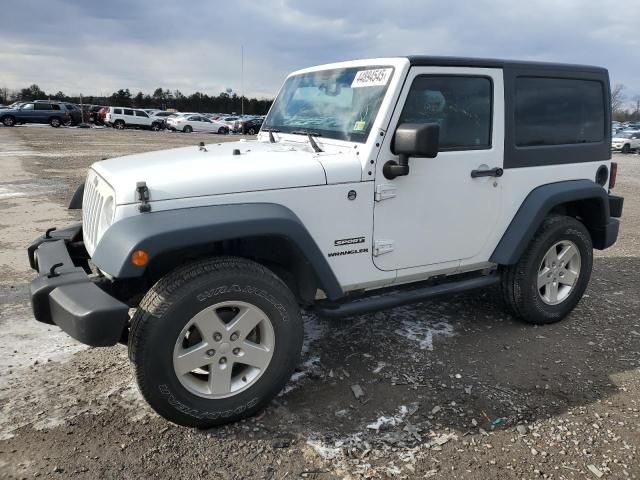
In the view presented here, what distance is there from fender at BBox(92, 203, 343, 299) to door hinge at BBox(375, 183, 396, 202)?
577 mm

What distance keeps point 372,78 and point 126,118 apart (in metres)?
38.2

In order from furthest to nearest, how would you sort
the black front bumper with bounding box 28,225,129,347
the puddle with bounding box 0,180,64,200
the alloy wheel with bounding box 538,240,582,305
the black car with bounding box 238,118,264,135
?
the black car with bounding box 238,118,264,135, the puddle with bounding box 0,180,64,200, the alloy wheel with bounding box 538,240,582,305, the black front bumper with bounding box 28,225,129,347

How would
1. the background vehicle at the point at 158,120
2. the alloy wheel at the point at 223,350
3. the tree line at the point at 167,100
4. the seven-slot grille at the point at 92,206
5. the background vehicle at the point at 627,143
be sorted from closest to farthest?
the alloy wheel at the point at 223,350 → the seven-slot grille at the point at 92,206 → the background vehicle at the point at 627,143 → the background vehicle at the point at 158,120 → the tree line at the point at 167,100

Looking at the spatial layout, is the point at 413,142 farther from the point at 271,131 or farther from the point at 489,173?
the point at 271,131

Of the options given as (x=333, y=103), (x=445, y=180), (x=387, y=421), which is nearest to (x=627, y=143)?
(x=445, y=180)

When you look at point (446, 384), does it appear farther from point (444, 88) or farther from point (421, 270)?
point (444, 88)

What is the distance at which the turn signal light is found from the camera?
2.51m

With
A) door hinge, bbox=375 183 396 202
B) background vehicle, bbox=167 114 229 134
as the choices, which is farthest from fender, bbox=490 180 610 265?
background vehicle, bbox=167 114 229 134

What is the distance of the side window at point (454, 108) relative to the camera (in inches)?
133

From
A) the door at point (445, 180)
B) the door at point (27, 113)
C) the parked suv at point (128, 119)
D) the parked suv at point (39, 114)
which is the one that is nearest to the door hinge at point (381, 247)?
the door at point (445, 180)

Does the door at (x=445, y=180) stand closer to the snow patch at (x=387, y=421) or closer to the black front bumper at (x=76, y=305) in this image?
the snow patch at (x=387, y=421)

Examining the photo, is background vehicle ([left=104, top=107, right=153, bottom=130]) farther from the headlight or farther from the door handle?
the door handle

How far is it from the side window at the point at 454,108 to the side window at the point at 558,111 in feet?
1.13

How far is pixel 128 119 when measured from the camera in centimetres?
3800
